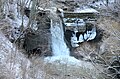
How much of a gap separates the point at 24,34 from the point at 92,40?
5.63 meters

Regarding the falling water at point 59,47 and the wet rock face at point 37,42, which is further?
the wet rock face at point 37,42

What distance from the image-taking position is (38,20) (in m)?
24.3

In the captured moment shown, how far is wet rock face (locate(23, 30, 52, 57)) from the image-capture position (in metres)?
21.9

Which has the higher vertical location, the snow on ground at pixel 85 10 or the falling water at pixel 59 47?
the snow on ground at pixel 85 10

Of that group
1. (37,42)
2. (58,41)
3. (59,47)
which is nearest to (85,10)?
(58,41)

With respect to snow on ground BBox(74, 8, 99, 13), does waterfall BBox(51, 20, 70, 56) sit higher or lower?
lower

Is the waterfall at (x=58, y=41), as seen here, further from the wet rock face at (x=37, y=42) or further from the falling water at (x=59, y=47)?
the wet rock face at (x=37, y=42)

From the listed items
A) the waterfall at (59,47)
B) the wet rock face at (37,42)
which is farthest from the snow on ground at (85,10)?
the wet rock face at (37,42)

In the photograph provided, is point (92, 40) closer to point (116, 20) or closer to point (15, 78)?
point (116, 20)

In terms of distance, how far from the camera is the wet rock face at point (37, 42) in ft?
71.9

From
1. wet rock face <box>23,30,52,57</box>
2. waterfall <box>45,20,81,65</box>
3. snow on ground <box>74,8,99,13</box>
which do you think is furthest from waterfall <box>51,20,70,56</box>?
snow on ground <box>74,8,99,13</box>

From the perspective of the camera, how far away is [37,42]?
22.7 metres

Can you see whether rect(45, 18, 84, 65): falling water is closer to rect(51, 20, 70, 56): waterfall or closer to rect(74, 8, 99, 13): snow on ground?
rect(51, 20, 70, 56): waterfall

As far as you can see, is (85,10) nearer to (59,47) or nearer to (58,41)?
(58,41)
